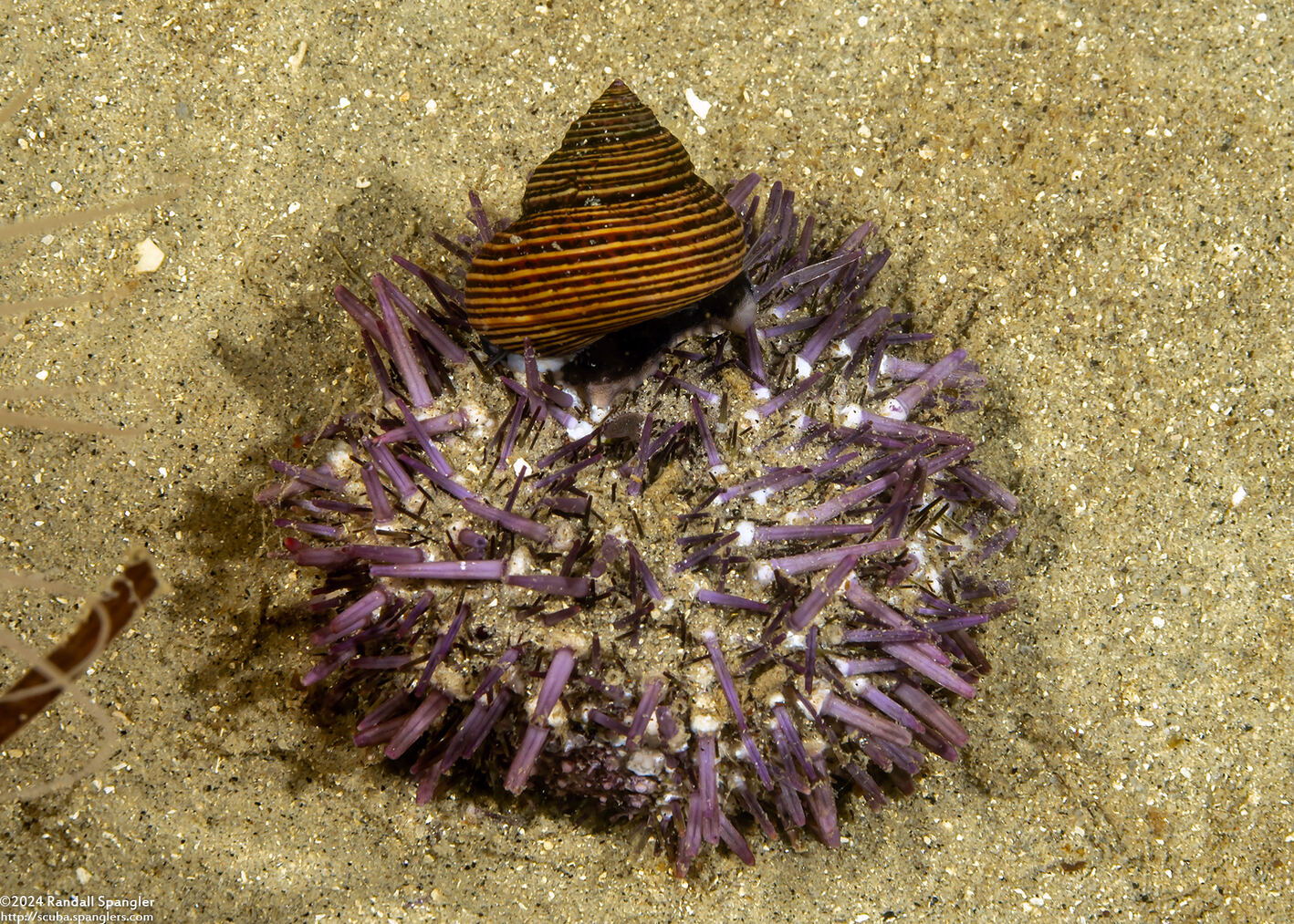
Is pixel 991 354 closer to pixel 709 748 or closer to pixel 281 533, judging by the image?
pixel 709 748

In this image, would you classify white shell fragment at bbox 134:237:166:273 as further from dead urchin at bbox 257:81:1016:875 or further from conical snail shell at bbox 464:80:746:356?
conical snail shell at bbox 464:80:746:356

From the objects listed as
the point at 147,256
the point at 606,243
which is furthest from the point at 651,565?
the point at 147,256

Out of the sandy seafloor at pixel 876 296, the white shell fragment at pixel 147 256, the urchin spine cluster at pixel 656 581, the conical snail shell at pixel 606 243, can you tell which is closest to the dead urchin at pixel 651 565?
the urchin spine cluster at pixel 656 581

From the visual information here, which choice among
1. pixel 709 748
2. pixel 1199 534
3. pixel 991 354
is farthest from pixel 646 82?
pixel 1199 534

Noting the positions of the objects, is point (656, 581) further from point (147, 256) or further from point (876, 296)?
point (147, 256)

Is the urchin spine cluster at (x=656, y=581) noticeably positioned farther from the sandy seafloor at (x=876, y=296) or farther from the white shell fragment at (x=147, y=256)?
the white shell fragment at (x=147, y=256)
